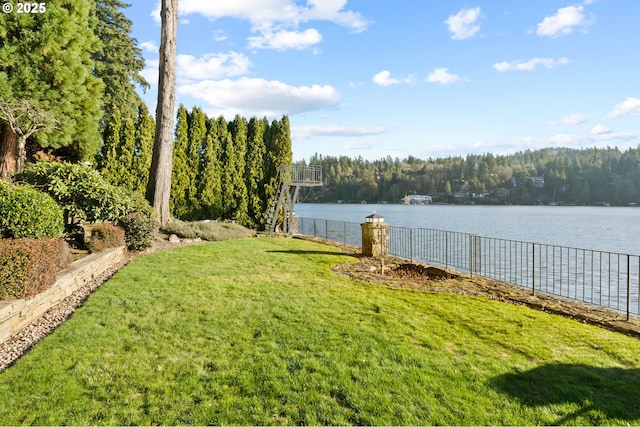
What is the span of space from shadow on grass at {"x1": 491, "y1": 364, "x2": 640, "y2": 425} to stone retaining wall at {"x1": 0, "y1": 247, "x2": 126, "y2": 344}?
553 centimetres

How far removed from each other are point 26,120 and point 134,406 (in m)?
10.2

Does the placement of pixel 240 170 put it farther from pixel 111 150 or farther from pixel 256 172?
pixel 111 150

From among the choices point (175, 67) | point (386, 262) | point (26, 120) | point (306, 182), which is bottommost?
point (386, 262)

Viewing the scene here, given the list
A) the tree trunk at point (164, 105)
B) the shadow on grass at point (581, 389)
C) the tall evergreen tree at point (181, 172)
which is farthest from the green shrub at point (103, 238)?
the shadow on grass at point (581, 389)

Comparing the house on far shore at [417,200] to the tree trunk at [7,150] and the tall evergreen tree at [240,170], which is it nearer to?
the tall evergreen tree at [240,170]

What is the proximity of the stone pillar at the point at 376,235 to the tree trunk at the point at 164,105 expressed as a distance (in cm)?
720

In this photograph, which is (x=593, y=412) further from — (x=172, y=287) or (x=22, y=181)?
(x=22, y=181)

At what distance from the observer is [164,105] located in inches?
496

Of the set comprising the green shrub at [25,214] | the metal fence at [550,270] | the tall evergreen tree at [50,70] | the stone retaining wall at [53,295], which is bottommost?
the metal fence at [550,270]

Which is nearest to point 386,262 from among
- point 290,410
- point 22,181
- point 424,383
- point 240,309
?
point 240,309

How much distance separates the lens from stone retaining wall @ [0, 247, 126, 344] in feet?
14.7

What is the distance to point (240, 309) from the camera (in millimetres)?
5480

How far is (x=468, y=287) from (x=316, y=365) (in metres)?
4.74

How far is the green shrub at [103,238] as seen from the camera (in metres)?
8.36
